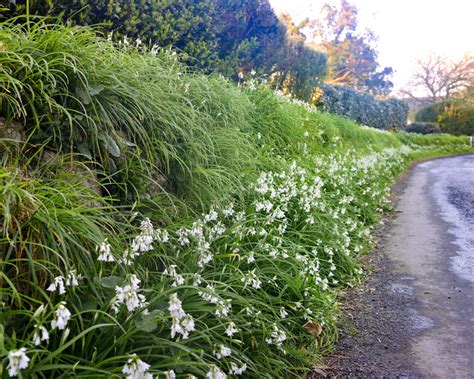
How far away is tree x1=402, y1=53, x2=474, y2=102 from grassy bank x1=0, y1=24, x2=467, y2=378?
1665 inches

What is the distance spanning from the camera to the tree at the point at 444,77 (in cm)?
4122

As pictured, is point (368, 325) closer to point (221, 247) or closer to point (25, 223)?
point (221, 247)

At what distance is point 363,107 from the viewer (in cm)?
1894

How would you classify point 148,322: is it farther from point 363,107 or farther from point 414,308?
point 363,107

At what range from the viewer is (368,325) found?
269 centimetres

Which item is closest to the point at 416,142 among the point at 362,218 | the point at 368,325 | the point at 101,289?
the point at 362,218

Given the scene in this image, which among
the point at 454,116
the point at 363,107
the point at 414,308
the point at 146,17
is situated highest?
the point at 454,116

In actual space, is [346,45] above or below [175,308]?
above

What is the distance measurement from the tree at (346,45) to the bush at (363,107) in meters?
6.56

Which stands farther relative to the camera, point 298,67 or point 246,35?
point 298,67

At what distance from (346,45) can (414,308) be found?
3177 centimetres

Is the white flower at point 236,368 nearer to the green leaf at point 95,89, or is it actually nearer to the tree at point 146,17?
the green leaf at point 95,89

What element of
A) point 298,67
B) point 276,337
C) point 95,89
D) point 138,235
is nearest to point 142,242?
point 138,235

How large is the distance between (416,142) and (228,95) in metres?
19.4
